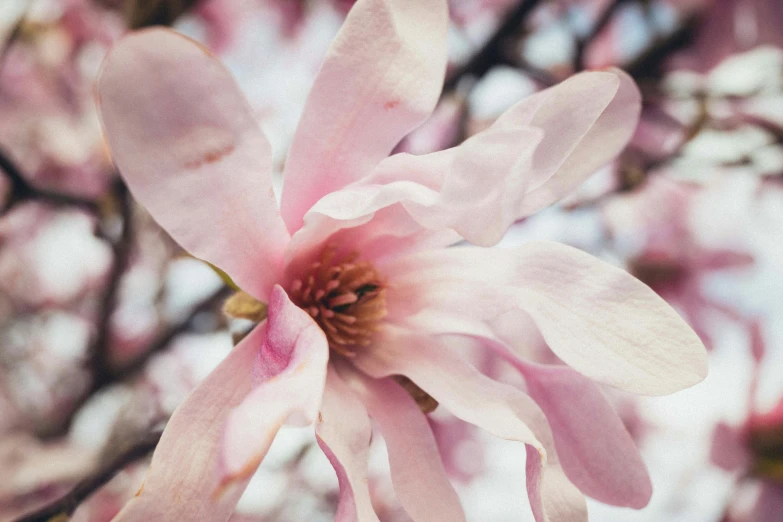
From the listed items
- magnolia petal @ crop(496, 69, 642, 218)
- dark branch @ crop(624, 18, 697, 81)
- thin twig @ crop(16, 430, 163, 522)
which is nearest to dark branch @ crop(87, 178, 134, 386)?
thin twig @ crop(16, 430, 163, 522)

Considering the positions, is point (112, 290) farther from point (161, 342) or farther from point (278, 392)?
point (278, 392)

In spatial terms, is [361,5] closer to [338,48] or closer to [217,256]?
[338,48]

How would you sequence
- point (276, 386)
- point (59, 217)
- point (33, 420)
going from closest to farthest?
point (276, 386) < point (33, 420) < point (59, 217)

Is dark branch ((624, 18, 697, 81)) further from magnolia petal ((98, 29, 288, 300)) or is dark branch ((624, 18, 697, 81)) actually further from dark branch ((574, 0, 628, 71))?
magnolia petal ((98, 29, 288, 300))

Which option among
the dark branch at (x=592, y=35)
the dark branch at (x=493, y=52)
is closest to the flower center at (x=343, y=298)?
the dark branch at (x=493, y=52)

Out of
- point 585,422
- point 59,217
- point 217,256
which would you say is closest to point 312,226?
point 217,256

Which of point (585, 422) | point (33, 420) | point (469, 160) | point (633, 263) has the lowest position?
point (33, 420)

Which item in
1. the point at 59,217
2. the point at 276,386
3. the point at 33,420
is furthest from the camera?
the point at 59,217

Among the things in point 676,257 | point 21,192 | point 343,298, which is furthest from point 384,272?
point 676,257
